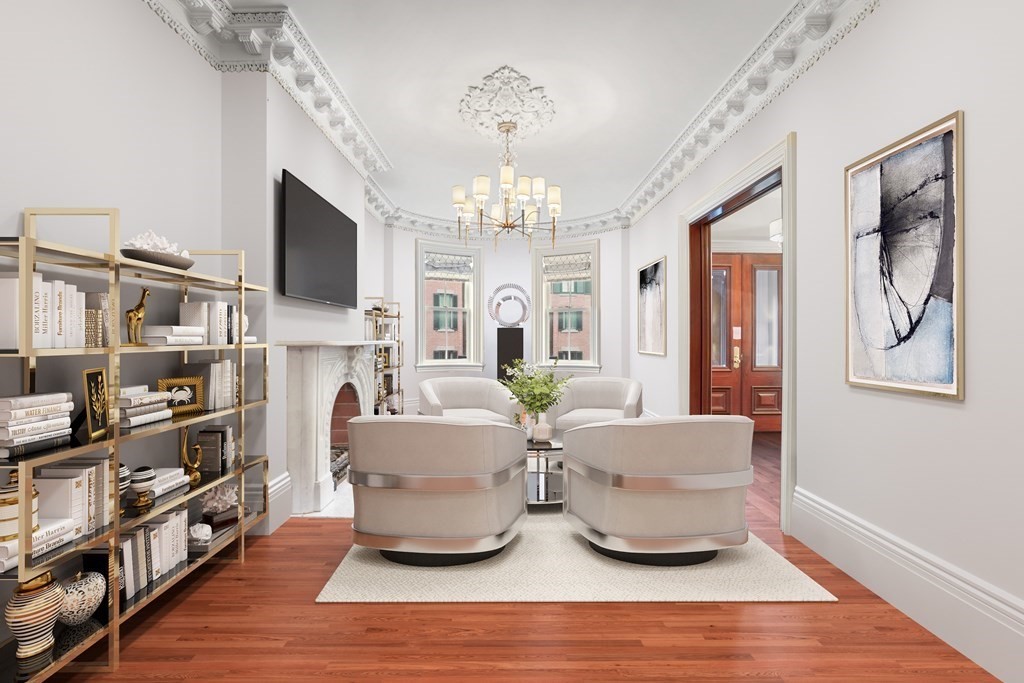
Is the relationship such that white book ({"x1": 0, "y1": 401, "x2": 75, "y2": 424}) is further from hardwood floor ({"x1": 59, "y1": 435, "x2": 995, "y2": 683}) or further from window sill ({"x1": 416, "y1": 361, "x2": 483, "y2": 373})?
window sill ({"x1": 416, "y1": 361, "x2": 483, "y2": 373})

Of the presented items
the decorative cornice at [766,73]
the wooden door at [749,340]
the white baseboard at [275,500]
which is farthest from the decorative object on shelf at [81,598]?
the wooden door at [749,340]

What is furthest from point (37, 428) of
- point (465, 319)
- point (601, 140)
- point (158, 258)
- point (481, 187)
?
point (465, 319)

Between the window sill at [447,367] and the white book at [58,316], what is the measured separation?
6.34 m

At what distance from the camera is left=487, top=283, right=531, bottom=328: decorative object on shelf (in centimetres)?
888

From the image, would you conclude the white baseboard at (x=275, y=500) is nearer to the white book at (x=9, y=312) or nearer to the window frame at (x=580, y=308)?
the white book at (x=9, y=312)

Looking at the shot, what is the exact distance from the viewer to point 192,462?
2.87m

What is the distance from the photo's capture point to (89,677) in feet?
6.43

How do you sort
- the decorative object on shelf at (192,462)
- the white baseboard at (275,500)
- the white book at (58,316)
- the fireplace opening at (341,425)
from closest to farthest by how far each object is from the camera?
the white book at (58,316)
the decorative object on shelf at (192,462)
the white baseboard at (275,500)
the fireplace opening at (341,425)

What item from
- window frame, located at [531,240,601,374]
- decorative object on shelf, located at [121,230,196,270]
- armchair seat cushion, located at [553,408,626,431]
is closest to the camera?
decorative object on shelf, located at [121,230,196,270]

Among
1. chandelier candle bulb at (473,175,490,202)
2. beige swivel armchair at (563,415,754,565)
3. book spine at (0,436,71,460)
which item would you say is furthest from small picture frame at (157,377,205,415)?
chandelier candle bulb at (473,175,490,202)

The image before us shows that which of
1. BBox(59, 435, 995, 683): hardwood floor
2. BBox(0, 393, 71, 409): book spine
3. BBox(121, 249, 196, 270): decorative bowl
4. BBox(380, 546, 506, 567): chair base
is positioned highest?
BBox(121, 249, 196, 270): decorative bowl

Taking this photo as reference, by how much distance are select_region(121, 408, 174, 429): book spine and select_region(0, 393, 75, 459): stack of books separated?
347mm

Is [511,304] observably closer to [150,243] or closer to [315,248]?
[315,248]

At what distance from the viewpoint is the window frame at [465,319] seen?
326 inches
